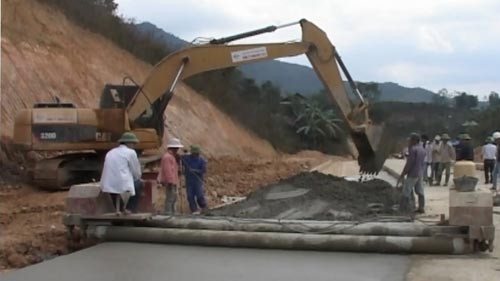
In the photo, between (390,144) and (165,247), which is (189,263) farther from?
(390,144)

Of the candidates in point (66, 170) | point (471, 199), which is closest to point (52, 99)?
point (66, 170)

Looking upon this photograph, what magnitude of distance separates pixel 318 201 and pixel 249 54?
485 cm

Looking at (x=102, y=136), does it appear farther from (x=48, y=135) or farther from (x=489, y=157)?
(x=489, y=157)

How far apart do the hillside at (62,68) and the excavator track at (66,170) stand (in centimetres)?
310

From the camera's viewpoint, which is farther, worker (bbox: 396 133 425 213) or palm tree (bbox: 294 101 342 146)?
palm tree (bbox: 294 101 342 146)

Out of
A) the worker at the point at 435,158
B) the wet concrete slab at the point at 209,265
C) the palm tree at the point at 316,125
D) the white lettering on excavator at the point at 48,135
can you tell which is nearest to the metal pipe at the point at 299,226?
the wet concrete slab at the point at 209,265

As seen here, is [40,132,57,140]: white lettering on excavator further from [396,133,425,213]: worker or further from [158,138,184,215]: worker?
[396,133,425,213]: worker

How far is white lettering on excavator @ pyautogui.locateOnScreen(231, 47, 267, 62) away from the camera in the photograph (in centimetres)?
1892

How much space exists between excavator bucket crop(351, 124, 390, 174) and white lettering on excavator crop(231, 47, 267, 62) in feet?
10.0

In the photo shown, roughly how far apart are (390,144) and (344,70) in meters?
2.06

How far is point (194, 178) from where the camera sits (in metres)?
15.1

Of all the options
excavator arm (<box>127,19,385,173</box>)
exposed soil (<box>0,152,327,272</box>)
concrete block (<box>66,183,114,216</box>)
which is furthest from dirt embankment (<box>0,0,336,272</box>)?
excavator arm (<box>127,19,385,173</box>)

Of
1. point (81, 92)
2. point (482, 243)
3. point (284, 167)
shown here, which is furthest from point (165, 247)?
point (284, 167)

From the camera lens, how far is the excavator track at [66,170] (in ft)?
65.0
